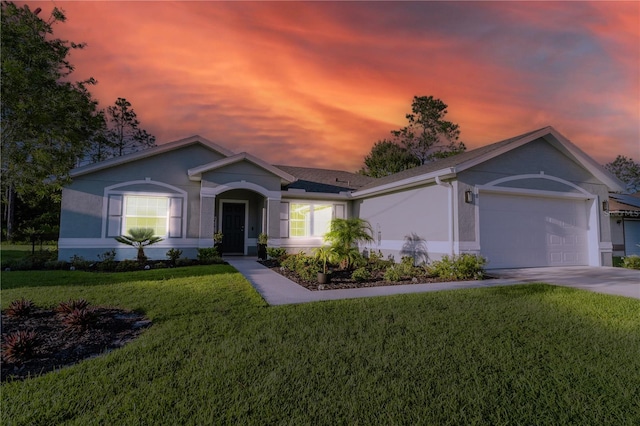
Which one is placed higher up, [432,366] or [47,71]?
[47,71]

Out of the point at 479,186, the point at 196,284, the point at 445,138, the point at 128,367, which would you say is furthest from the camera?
the point at 445,138

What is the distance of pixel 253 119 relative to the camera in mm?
14711

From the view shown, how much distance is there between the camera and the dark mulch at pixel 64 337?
3.58 metres

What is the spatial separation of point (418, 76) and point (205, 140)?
8.63 m

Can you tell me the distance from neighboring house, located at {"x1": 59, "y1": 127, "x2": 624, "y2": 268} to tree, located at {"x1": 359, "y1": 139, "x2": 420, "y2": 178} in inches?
787

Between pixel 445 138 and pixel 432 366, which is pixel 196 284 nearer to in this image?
pixel 432 366

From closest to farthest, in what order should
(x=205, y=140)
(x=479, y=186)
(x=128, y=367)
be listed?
(x=128, y=367) → (x=479, y=186) → (x=205, y=140)

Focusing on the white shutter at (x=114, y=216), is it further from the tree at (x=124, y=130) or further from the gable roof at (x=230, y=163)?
the tree at (x=124, y=130)

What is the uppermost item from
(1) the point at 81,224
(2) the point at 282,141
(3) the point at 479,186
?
(2) the point at 282,141

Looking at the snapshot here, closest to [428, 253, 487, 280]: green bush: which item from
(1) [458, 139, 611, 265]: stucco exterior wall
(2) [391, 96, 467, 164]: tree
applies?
(1) [458, 139, 611, 265]: stucco exterior wall

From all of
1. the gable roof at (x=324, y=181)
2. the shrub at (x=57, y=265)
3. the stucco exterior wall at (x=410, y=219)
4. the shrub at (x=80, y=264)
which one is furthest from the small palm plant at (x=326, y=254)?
the shrub at (x=57, y=265)

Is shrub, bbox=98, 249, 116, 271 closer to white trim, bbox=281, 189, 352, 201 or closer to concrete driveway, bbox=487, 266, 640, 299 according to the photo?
white trim, bbox=281, 189, 352, 201

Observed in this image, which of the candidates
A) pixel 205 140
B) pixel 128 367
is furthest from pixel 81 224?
pixel 128 367

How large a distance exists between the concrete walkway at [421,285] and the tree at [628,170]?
48.0 metres
